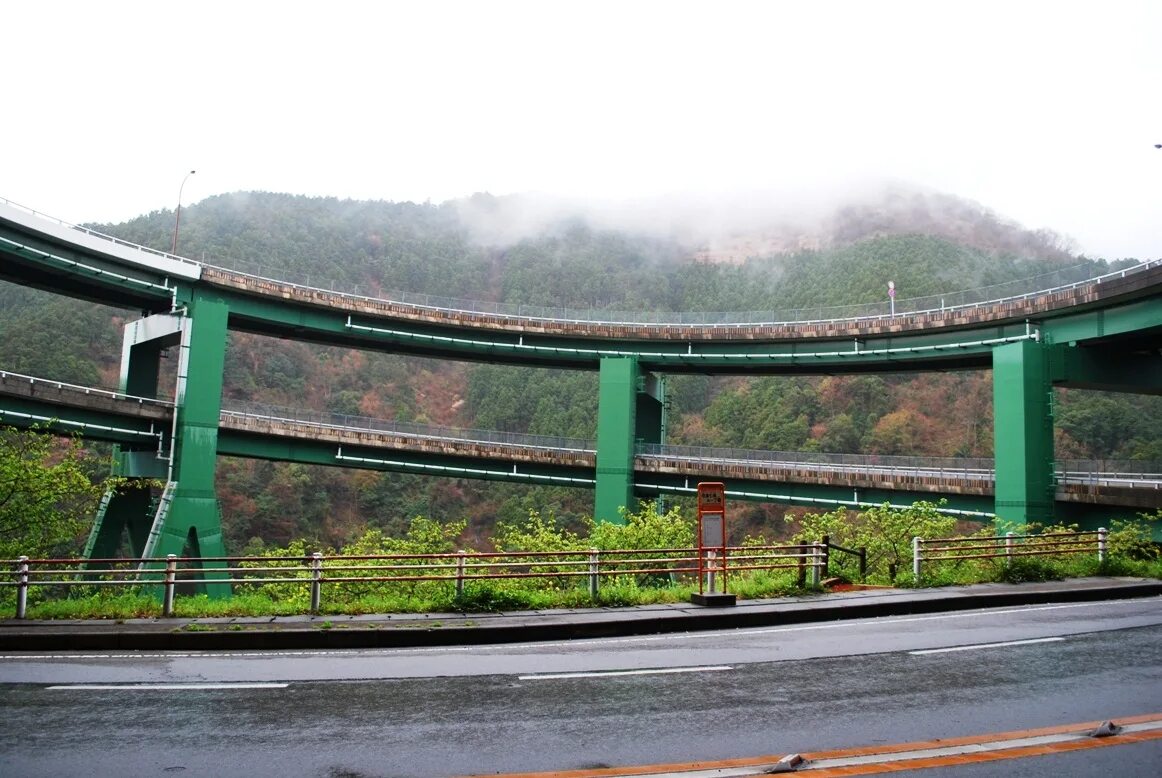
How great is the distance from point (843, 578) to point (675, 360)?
30.7 meters

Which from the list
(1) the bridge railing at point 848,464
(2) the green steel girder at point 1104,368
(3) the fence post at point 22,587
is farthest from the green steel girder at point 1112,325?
(3) the fence post at point 22,587

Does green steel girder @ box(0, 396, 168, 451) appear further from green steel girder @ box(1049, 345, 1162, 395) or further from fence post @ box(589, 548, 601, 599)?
green steel girder @ box(1049, 345, 1162, 395)

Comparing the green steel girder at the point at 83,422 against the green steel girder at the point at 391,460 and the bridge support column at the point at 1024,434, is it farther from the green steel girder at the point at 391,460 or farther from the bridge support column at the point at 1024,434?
the bridge support column at the point at 1024,434

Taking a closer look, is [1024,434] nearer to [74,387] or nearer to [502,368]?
[74,387]

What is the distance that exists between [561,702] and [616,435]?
38.2 metres

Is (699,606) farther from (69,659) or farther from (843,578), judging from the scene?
(69,659)

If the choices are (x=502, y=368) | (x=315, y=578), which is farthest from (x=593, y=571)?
(x=502, y=368)

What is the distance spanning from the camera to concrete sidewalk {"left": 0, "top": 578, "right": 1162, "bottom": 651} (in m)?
12.1

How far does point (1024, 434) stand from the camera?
109 feet

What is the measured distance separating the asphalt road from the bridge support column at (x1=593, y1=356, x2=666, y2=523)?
33.8 meters

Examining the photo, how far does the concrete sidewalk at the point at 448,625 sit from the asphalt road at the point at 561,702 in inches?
21.1

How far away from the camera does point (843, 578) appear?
18109 millimetres

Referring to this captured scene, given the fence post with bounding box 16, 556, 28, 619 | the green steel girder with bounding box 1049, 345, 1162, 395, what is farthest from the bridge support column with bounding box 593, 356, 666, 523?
the fence post with bounding box 16, 556, 28, 619

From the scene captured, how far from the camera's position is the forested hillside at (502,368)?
81.3 m
